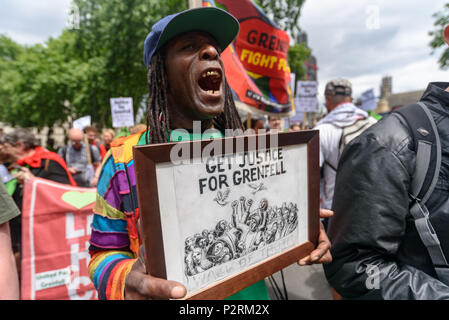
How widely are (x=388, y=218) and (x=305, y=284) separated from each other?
2.98m

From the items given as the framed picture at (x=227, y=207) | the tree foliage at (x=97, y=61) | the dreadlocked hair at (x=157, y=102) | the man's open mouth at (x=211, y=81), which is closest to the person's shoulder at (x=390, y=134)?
the framed picture at (x=227, y=207)

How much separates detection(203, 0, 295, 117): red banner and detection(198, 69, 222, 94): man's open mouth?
7.20ft

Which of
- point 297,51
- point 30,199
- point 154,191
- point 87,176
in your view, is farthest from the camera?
point 297,51

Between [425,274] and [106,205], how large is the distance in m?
1.28

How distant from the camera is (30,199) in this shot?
2.64m

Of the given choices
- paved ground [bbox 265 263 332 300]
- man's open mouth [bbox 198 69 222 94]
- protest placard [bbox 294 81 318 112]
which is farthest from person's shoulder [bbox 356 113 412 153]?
protest placard [bbox 294 81 318 112]

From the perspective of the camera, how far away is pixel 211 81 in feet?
3.68

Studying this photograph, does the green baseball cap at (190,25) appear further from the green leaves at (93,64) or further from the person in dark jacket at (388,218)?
the green leaves at (93,64)

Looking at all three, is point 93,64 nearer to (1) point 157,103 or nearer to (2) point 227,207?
(1) point 157,103

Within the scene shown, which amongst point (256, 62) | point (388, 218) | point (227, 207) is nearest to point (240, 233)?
point (227, 207)
